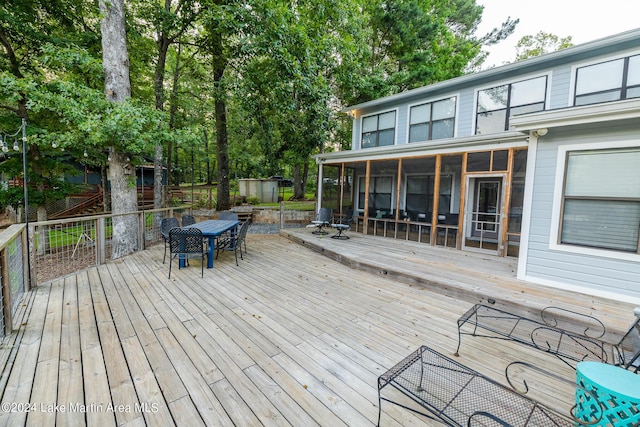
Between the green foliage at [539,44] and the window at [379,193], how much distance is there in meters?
18.3

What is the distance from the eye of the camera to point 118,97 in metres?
5.72

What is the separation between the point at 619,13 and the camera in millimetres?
13008

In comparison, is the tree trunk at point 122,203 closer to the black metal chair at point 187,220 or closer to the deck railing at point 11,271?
the black metal chair at point 187,220

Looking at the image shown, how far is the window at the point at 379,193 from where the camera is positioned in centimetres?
1037

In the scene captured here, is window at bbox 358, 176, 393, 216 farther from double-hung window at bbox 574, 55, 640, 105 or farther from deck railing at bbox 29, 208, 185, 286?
deck railing at bbox 29, 208, 185, 286

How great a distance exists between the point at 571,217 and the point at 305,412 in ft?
14.9

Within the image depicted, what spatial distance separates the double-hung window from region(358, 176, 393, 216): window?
18.3ft

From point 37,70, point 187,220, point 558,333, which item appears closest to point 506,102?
point 558,333

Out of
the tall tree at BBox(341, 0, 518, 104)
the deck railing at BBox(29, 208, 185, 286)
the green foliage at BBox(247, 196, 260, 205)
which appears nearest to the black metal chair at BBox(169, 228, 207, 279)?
the deck railing at BBox(29, 208, 185, 286)

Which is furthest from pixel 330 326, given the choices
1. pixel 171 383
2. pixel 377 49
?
pixel 377 49

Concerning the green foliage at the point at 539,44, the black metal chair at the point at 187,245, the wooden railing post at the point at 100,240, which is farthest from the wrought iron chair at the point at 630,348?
the green foliage at the point at 539,44

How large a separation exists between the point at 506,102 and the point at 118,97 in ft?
32.0

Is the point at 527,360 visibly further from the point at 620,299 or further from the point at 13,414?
the point at 13,414

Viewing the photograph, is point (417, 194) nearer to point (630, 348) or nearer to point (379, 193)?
point (379, 193)
